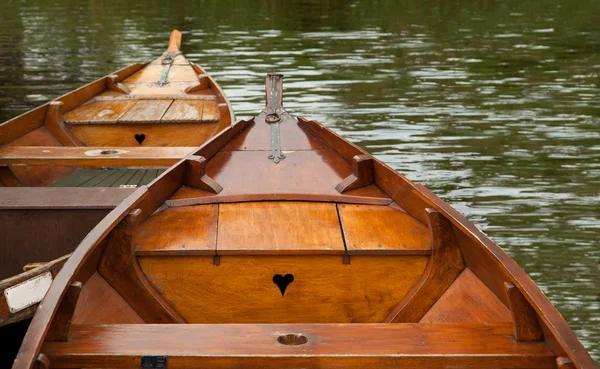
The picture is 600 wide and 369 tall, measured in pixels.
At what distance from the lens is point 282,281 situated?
3738mm

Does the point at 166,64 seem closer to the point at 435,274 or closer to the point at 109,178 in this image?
the point at 109,178

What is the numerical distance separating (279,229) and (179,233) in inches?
19.3

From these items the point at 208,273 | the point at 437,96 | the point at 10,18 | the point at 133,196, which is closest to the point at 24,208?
the point at 133,196

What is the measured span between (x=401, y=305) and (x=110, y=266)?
1.33 meters

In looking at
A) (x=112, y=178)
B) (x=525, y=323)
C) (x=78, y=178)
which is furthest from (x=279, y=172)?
(x=78, y=178)

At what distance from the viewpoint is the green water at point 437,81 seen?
6598 mm

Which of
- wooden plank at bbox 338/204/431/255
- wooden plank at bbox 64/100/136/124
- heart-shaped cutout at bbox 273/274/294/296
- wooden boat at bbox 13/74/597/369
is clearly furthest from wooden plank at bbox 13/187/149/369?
wooden plank at bbox 64/100/136/124

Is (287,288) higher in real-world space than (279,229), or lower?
lower

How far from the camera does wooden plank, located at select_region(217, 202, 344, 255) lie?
12.1 feet

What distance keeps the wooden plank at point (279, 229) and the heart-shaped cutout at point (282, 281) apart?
13 centimetres

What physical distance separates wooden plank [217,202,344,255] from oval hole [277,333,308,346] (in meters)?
0.94

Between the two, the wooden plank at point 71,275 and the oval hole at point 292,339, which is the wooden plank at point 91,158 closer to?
the wooden plank at point 71,275

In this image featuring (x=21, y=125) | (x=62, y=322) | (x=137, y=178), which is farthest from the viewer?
(x=21, y=125)

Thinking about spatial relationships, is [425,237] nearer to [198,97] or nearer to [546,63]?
[198,97]
